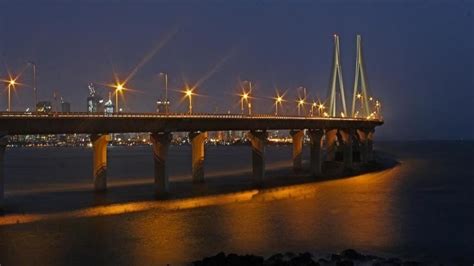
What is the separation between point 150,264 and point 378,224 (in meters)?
17.8

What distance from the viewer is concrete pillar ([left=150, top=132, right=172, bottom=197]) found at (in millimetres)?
61344

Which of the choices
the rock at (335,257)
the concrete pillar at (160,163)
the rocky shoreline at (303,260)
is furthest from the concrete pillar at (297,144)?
the rocky shoreline at (303,260)

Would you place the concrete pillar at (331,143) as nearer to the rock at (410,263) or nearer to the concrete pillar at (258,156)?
the concrete pillar at (258,156)

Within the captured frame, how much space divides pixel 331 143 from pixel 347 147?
518 cm

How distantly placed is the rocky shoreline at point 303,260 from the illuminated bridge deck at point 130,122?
25577mm

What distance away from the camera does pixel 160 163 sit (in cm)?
6184

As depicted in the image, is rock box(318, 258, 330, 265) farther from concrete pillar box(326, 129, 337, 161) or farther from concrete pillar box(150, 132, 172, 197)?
concrete pillar box(326, 129, 337, 161)

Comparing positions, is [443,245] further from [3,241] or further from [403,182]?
[403,182]

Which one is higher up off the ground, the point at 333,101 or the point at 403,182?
the point at 333,101

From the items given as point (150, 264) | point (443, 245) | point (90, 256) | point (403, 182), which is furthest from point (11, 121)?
point (403, 182)

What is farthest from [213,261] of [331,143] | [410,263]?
[331,143]

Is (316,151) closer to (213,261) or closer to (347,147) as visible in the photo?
(347,147)

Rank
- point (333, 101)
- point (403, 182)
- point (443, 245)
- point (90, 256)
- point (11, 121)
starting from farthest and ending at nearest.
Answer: point (333, 101) → point (403, 182) → point (11, 121) → point (443, 245) → point (90, 256)

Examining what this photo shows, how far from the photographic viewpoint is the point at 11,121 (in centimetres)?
4828
